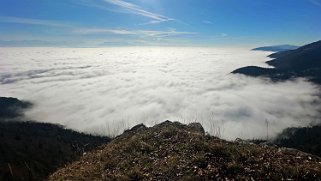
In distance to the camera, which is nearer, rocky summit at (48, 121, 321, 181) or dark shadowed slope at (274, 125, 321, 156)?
rocky summit at (48, 121, 321, 181)

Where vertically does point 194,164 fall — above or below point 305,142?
above

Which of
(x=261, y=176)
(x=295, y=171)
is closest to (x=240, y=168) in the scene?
(x=261, y=176)

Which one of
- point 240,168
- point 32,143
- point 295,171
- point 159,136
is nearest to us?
point 295,171

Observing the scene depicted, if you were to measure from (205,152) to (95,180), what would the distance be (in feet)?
21.3

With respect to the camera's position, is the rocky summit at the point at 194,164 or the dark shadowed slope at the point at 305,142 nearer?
the rocky summit at the point at 194,164

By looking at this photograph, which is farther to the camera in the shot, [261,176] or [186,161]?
[186,161]

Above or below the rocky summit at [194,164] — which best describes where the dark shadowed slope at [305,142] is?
below

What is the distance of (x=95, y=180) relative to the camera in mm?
17188

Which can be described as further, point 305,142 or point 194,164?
point 305,142

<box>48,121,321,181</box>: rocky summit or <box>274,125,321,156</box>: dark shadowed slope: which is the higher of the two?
<box>48,121,321,181</box>: rocky summit

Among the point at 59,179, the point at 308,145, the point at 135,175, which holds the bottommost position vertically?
the point at 308,145

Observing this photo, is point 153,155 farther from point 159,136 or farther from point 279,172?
point 279,172

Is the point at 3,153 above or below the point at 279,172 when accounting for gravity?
below

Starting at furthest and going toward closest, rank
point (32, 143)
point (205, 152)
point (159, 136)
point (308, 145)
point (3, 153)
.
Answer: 1. point (308, 145)
2. point (32, 143)
3. point (3, 153)
4. point (159, 136)
5. point (205, 152)
